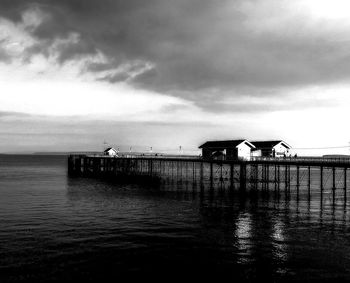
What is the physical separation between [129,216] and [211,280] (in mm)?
16919

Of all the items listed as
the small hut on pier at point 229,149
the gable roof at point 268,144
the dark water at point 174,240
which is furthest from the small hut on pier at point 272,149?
the dark water at point 174,240

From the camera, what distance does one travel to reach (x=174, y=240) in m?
24.9

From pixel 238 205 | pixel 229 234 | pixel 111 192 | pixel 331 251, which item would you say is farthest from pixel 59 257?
pixel 111 192

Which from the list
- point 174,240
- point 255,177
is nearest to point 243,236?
point 174,240

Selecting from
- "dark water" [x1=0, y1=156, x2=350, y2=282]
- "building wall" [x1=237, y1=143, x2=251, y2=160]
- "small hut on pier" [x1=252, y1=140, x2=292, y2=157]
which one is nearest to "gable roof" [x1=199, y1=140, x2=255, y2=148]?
"building wall" [x1=237, y1=143, x2=251, y2=160]

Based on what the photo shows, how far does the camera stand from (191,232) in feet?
89.1

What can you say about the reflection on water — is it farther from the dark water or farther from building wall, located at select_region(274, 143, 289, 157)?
building wall, located at select_region(274, 143, 289, 157)

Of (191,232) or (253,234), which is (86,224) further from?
(253,234)

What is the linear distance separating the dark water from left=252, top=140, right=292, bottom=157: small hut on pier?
44971 millimetres

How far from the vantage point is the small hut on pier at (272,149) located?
284ft

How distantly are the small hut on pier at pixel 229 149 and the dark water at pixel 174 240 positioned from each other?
139 feet

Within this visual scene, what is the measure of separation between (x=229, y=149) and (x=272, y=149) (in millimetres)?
9807

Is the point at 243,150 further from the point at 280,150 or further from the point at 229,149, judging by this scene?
the point at 280,150

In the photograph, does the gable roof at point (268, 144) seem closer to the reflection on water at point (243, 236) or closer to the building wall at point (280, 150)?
the building wall at point (280, 150)
